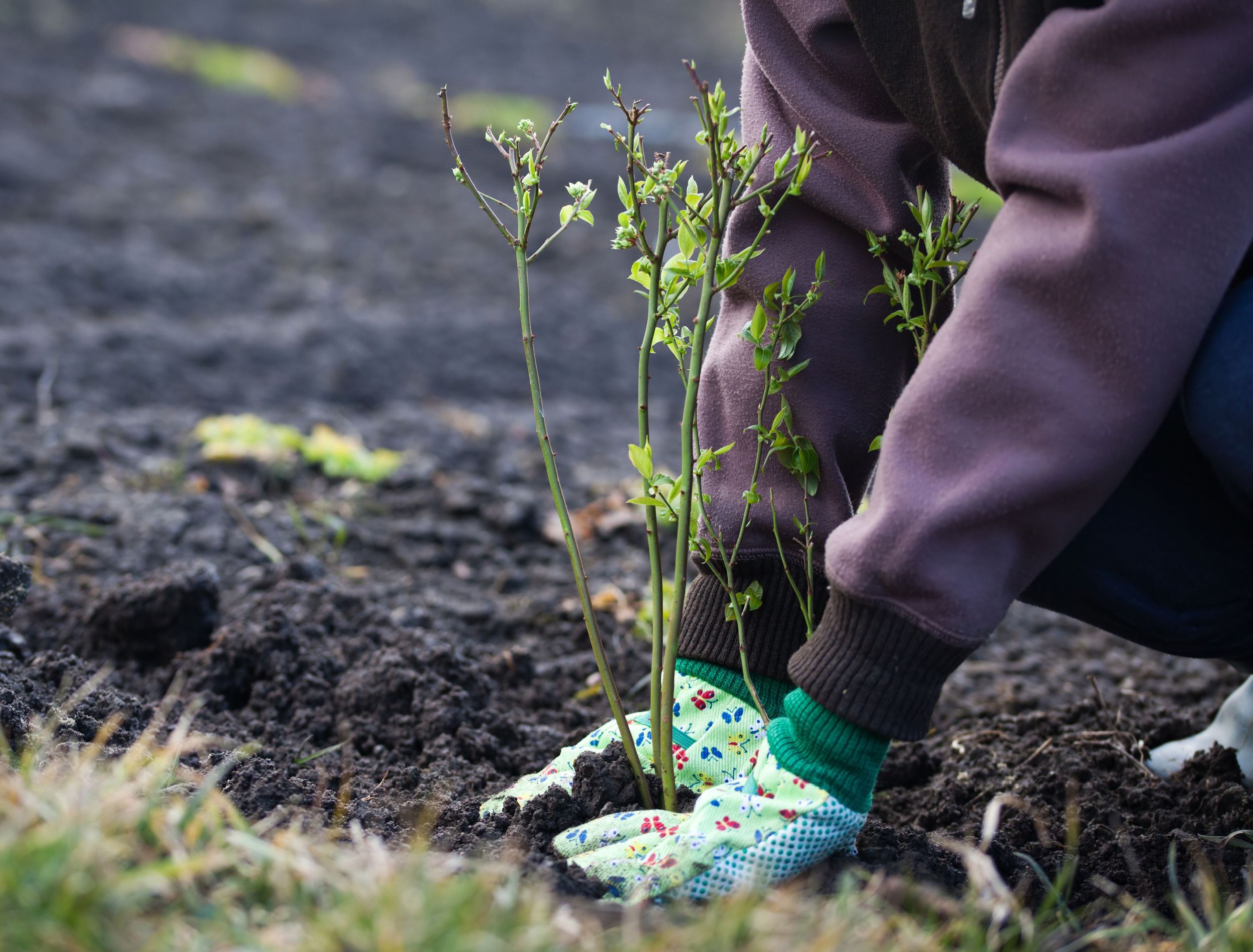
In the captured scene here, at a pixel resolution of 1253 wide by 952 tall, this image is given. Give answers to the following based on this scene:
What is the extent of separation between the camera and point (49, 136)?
20.9ft

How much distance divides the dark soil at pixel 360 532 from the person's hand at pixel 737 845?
6 centimetres

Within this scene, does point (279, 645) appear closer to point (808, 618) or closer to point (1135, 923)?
point (808, 618)

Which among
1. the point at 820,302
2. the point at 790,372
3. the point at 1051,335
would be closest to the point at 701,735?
the point at 790,372

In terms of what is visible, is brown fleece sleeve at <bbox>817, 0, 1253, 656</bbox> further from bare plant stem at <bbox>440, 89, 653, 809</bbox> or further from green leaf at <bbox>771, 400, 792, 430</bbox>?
bare plant stem at <bbox>440, 89, 653, 809</bbox>

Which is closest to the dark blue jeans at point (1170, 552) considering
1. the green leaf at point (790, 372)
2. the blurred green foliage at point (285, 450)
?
the green leaf at point (790, 372)

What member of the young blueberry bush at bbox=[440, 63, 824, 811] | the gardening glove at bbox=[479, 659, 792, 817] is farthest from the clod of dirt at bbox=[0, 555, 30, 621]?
the young blueberry bush at bbox=[440, 63, 824, 811]

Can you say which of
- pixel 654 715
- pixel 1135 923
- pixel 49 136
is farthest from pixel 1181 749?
pixel 49 136

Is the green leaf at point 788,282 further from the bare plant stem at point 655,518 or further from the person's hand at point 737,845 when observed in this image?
the person's hand at point 737,845

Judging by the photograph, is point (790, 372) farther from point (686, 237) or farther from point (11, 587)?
point (11, 587)

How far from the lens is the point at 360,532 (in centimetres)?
312

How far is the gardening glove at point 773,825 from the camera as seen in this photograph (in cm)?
140

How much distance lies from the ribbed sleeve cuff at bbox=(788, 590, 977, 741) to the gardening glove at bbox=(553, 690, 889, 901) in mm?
38

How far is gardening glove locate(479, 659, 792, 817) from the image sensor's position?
1700mm

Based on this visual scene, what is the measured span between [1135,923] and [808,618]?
55cm
